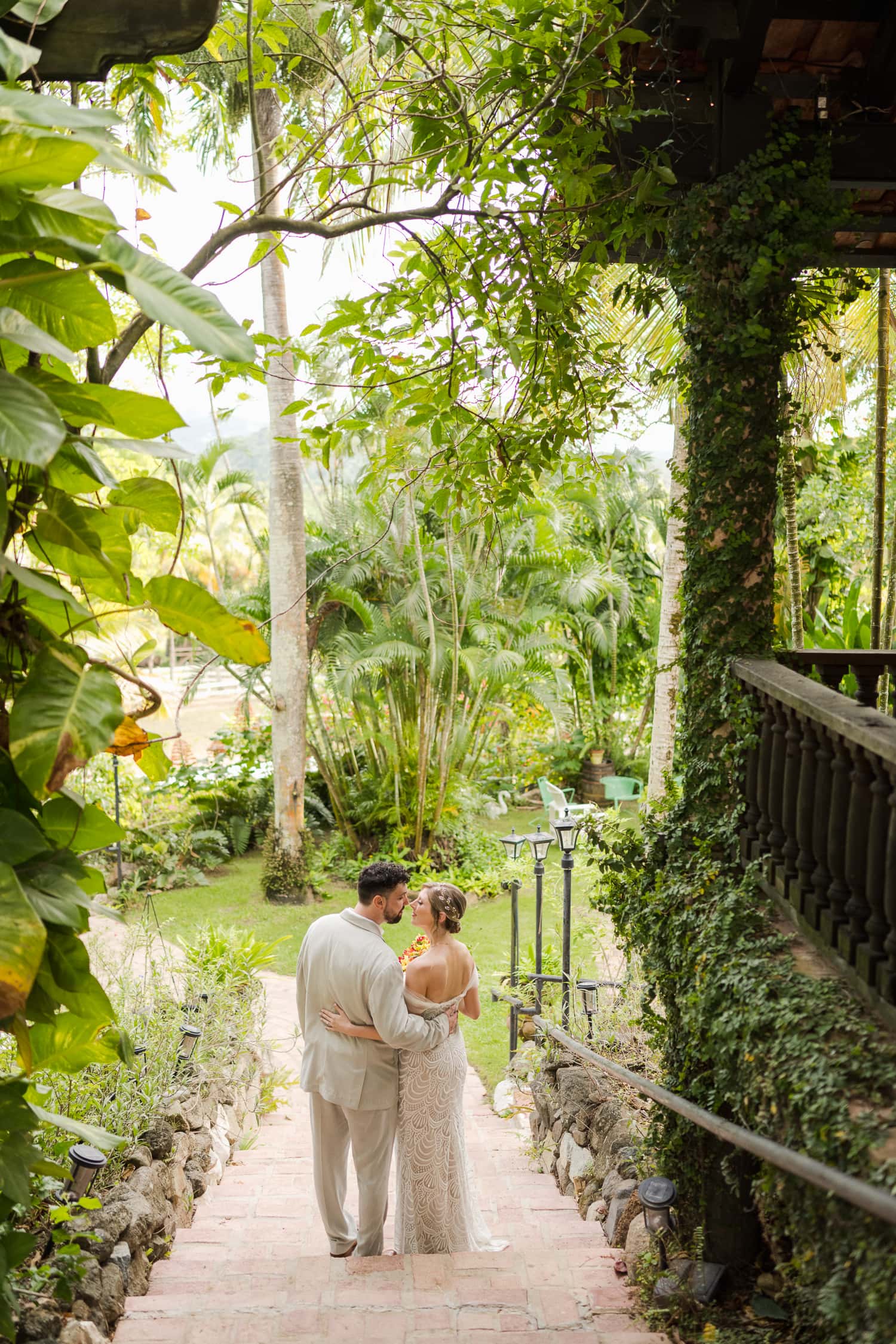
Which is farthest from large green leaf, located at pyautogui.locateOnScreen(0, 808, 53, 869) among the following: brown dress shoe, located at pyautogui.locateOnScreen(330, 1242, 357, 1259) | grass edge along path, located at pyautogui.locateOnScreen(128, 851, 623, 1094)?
grass edge along path, located at pyautogui.locateOnScreen(128, 851, 623, 1094)

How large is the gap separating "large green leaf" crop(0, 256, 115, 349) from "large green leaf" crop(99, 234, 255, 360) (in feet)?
0.51

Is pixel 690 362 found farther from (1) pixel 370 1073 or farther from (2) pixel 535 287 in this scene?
(1) pixel 370 1073

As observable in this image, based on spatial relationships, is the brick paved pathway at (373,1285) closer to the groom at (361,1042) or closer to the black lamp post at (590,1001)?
the groom at (361,1042)

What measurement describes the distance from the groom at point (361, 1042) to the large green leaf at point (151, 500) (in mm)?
2056

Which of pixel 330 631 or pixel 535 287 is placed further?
pixel 330 631

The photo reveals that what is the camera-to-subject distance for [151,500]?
6.49ft

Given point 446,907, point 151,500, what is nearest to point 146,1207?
point 446,907

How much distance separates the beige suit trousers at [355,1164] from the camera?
3.93 metres

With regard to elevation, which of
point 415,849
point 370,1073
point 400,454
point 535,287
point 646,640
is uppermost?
point 535,287

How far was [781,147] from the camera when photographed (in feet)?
10.8

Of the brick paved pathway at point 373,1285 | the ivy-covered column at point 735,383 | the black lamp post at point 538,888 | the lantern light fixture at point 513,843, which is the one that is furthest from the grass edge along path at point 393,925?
the ivy-covered column at point 735,383

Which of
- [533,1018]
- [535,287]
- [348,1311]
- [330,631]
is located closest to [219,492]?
[330,631]

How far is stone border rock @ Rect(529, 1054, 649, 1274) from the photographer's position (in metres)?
3.71

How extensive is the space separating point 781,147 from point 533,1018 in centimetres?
429
